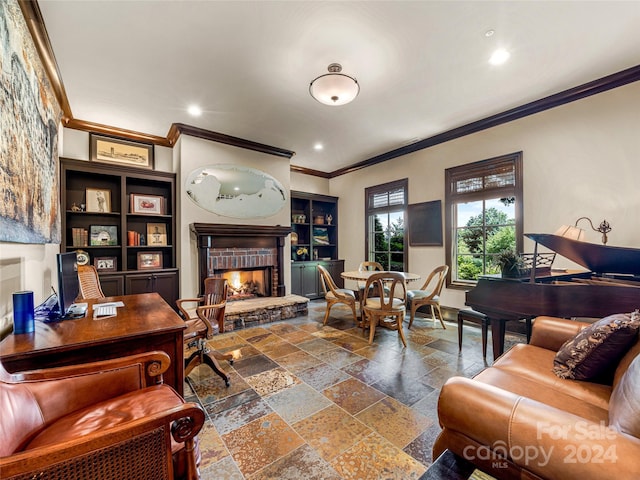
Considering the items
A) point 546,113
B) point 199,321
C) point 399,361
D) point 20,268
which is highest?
point 546,113

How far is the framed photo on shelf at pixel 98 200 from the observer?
4.02 metres

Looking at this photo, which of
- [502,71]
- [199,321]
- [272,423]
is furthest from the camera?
[502,71]

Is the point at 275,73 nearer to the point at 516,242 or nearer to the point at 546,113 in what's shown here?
the point at 546,113

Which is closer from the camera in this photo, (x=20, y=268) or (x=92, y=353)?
(x=92, y=353)

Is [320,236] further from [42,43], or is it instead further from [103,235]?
[42,43]

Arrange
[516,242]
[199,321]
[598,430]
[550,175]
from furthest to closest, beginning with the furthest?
[516,242] → [550,175] → [199,321] → [598,430]

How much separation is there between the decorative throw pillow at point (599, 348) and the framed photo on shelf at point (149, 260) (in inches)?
197

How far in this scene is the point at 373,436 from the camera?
1.76 meters

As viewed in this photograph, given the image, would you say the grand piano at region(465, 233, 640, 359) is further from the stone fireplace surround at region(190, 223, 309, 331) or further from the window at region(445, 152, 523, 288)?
the stone fireplace surround at region(190, 223, 309, 331)

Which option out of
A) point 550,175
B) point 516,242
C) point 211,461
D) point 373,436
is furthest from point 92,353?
point 550,175

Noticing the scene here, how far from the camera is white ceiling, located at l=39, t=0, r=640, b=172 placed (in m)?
2.14

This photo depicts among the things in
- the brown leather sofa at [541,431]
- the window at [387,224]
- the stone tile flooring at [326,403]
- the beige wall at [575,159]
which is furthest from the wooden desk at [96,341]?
the window at [387,224]

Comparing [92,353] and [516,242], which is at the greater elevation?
[516,242]

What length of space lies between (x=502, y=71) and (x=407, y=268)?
329 centimetres
